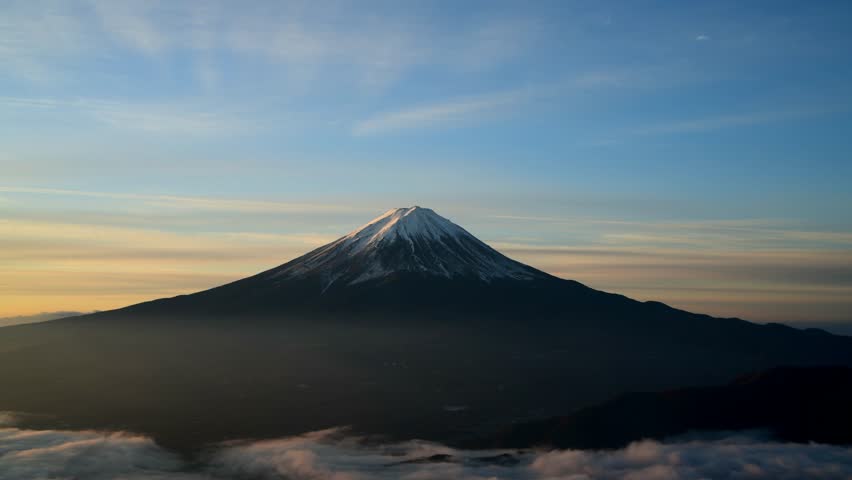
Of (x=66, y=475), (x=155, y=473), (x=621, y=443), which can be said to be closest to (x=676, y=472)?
(x=621, y=443)

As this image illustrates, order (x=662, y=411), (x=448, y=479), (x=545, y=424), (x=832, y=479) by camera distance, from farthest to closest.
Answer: (x=545, y=424) → (x=662, y=411) → (x=448, y=479) → (x=832, y=479)

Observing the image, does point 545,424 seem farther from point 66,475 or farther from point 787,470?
point 66,475

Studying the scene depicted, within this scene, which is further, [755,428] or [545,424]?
[545,424]

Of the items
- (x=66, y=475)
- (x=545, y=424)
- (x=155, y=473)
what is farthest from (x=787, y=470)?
(x=66, y=475)

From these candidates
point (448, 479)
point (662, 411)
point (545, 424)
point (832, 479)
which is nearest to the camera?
point (832, 479)

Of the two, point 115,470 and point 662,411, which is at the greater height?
point 662,411

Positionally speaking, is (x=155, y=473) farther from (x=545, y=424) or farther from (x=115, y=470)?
(x=545, y=424)
